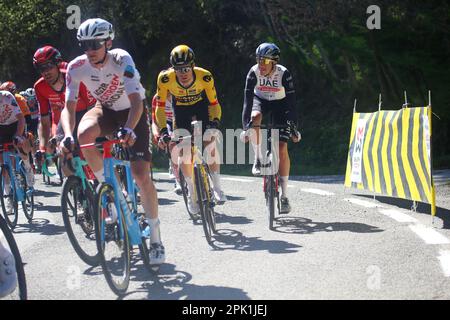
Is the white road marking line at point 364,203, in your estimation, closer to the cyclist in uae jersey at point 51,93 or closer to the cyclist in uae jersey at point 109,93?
the cyclist in uae jersey at point 51,93

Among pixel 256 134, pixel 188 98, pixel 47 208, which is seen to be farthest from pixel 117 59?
pixel 47 208

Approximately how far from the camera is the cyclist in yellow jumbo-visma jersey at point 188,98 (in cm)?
801

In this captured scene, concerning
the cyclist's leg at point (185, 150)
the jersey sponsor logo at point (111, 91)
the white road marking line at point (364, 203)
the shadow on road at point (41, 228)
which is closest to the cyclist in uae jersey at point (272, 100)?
the cyclist's leg at point (185, 150)

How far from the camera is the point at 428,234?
773 centimetres

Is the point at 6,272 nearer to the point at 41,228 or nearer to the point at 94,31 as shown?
the point at 94,31

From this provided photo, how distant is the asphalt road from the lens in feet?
18.2

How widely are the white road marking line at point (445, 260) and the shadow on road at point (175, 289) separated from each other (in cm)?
173

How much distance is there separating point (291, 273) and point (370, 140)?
17.0 feet

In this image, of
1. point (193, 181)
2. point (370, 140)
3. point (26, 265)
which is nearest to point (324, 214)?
point (370, 140)

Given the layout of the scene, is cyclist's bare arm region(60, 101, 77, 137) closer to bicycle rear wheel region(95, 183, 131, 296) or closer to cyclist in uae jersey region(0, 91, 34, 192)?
bicycle rear wheel region(95, 183, 131, 296)

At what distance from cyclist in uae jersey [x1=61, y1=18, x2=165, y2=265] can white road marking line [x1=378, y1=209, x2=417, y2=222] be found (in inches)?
147

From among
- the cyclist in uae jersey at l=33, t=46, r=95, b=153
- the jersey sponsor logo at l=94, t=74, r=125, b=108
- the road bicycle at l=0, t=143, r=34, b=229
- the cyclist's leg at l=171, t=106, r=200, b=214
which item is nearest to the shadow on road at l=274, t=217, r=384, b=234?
the cyclist's leg at l=171, t=106, r=200, b=214

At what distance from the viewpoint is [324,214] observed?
9.77 meters
